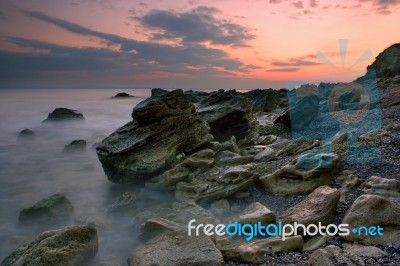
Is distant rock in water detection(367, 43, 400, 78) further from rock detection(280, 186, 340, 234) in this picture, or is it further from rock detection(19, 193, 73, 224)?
rock detection(19, 193, 73, 224)

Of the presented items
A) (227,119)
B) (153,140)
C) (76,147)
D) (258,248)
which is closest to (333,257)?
(258,248)

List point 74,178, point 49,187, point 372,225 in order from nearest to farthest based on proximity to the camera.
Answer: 1. point 372,225
2. point 49,187
3. point 74,178

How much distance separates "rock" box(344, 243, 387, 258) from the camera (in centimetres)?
630

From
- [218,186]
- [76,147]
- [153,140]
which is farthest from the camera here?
[76,147]

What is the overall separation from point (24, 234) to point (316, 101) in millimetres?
19020

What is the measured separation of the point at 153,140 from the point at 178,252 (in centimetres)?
813

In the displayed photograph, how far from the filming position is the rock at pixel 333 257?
6.17 m

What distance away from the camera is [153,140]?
49.3 ft

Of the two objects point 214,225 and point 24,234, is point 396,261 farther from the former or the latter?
point 24,234

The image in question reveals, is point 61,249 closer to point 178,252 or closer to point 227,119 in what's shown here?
point 178,252

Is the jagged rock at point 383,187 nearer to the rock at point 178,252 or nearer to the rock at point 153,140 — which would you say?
the rock at point 178,252

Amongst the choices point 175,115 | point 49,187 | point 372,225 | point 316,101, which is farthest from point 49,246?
point 316,101

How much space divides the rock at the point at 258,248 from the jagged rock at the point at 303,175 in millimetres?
3148

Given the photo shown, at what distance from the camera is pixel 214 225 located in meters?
9.31
